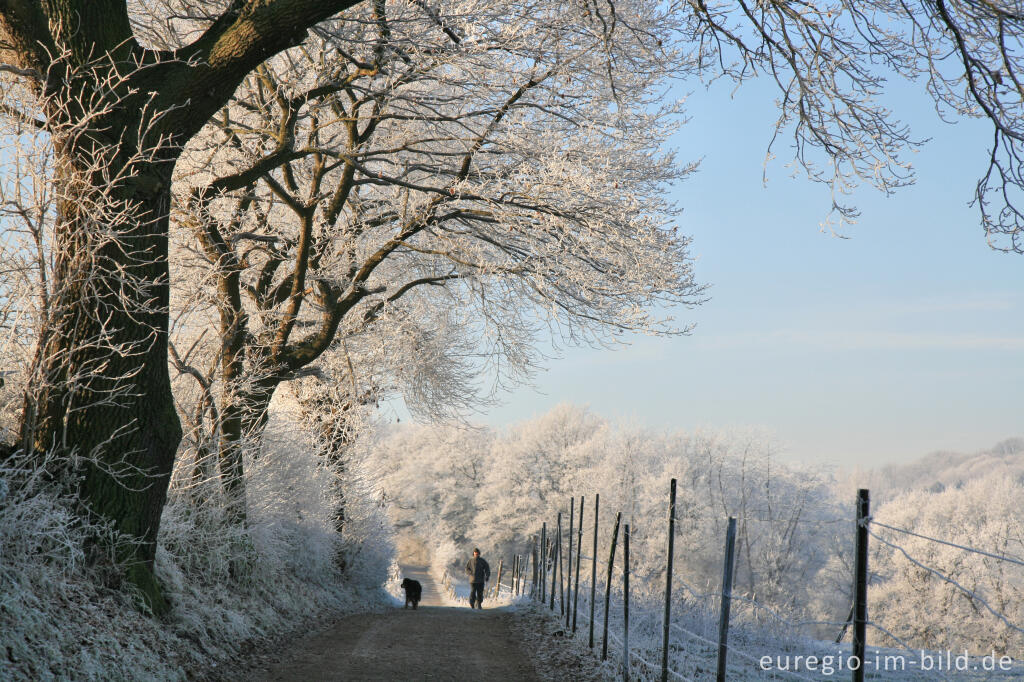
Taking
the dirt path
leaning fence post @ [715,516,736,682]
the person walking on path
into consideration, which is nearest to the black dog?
the person walking on path

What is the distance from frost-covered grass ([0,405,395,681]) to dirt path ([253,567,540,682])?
23.8 inches

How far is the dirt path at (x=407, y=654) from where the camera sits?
25.5 ft

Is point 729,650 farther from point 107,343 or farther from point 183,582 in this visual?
point 107,343

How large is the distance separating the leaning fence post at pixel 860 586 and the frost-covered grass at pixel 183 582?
16.4 feet

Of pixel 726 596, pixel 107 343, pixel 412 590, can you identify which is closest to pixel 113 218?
pixel 107 343

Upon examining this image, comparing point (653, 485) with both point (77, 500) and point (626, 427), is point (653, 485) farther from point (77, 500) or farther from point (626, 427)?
point (77, 500)

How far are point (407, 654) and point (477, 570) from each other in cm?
1191

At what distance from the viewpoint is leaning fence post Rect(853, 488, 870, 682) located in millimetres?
4355

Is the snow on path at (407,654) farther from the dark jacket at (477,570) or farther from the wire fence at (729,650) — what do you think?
the dark jacket at (477,570)

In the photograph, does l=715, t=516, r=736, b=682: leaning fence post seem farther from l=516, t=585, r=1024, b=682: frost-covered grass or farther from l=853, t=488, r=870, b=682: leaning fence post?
l=853, t=488, r=870, b=682: leaning fence post

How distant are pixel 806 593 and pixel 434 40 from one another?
38218 mm

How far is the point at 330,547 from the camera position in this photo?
1619cm

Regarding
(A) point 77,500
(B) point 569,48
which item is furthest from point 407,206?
(A) point 77,500

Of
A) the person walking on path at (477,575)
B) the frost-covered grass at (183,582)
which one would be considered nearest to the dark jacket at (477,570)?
the person walking on path at (477,575)
